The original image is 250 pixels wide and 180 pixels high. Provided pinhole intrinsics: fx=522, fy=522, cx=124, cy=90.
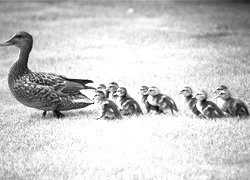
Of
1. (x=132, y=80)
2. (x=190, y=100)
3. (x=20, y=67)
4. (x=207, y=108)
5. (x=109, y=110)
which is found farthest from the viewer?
(x=132, y=80)

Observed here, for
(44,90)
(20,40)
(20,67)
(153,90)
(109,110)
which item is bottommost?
(109,110)

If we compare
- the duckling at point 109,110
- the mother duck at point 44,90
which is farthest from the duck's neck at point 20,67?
the duckling at point 109,110

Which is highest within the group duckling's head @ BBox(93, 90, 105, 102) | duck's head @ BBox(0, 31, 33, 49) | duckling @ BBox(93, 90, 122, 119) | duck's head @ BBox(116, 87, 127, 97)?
duck's head @ BBox(0, 31, 33, 49)

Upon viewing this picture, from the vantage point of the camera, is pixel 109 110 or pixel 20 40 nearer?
pixel 109 110

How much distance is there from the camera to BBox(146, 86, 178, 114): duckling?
20.2ft

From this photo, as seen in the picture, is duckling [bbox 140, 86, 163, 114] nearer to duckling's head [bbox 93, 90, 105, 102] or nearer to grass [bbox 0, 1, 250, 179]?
grass [bbox 0, 1, 250, 179]

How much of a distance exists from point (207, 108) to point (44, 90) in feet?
6.33

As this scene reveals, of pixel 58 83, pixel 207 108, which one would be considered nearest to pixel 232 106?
pixel 207 108

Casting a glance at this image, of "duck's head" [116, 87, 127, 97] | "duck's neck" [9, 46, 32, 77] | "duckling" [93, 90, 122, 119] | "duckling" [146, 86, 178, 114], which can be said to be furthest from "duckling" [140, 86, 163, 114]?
"duck's neck" [9, 46, 32, 77]

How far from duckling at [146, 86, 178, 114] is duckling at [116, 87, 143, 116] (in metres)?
0.19

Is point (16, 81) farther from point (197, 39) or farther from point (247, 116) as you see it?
point (197, 39)

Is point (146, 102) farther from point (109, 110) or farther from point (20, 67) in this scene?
point (20, 67)

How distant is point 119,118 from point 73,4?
11752mm

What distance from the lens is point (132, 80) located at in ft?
26.5
